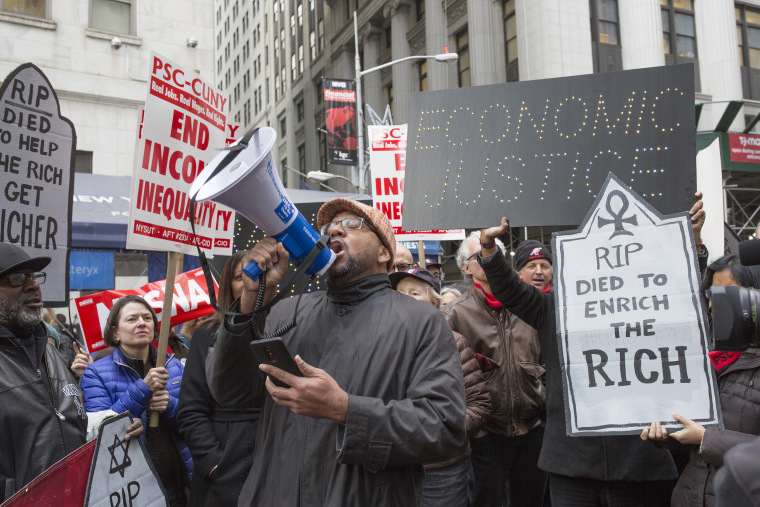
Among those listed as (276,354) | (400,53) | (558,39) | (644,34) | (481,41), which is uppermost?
(400,53)

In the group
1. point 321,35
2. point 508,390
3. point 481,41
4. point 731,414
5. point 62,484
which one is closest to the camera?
point 62,484

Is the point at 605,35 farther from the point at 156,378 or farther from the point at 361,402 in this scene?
the point at 361,402

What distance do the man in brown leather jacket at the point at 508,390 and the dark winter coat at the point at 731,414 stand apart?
54.9 inches

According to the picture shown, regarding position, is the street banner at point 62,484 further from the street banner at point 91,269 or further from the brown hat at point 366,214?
the street banner at point 91,269

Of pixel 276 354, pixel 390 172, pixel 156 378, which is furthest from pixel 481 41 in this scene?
pixel 276 354

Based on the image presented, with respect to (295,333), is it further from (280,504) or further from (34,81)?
(34,81)

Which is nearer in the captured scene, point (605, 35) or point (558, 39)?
point (558, 39)

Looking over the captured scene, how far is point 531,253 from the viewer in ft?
14.5

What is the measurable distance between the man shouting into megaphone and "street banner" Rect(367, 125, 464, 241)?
176 inches

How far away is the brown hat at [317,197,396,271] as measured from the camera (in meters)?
2.53

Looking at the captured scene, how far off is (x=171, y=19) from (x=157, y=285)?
8.43 metres

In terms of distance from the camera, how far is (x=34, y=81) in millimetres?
3865

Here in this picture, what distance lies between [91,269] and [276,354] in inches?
297

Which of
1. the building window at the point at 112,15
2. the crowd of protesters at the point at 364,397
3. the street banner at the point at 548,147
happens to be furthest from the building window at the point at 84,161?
the street banner at the point at 548,147
